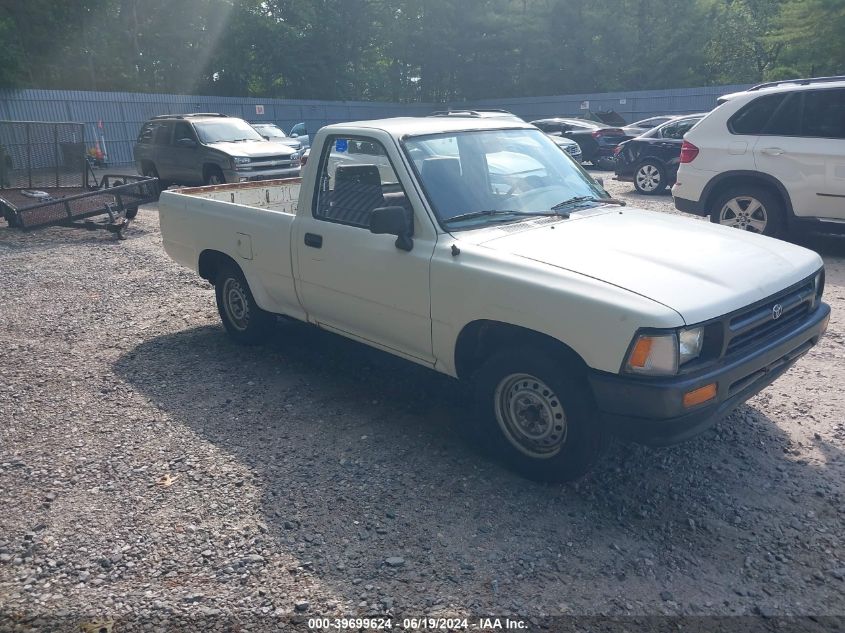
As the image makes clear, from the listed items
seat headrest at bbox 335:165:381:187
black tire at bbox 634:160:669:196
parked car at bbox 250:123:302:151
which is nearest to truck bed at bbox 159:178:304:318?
seat headrest at bbox 335:165:381:187

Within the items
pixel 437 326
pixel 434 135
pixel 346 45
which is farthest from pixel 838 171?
pixel 346 45

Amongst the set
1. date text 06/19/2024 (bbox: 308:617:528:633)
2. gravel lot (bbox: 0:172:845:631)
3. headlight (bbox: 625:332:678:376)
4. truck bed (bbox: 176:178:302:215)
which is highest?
truck bed (bbox: 176:178:302:215)

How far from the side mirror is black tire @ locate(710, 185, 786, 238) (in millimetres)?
6005

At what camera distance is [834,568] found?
3121mm

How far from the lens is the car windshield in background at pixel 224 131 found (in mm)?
16087

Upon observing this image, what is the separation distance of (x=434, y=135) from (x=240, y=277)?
2152mm

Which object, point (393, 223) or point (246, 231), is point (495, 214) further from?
point (246, 231)

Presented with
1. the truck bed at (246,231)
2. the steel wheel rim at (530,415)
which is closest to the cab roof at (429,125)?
the truck bed at (246,231)

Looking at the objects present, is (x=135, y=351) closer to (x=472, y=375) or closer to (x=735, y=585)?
(x=472, y=375)

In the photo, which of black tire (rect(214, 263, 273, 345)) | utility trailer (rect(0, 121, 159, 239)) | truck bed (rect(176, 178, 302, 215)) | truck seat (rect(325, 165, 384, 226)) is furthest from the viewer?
utility trailer (rect(0, 121, 159, 239))

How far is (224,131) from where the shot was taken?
16453 mm

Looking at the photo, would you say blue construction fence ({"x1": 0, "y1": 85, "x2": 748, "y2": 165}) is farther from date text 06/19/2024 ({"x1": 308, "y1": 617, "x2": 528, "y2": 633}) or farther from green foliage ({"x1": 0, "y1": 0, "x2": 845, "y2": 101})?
date text 06/19/2024 ({"x1": 308, "y1": 617, "x2": 528, "y2": 633})

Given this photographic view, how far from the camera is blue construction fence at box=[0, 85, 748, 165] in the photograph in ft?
81.8

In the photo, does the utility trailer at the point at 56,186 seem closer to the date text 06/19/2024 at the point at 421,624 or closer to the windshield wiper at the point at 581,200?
the windshield wiper at the point at 581,200
